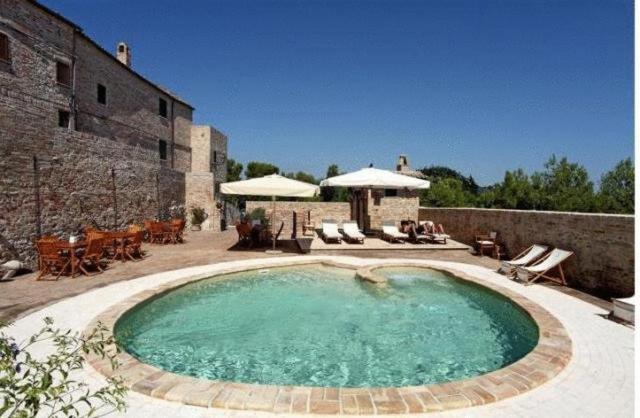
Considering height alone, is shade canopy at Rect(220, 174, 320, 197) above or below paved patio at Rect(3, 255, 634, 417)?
above

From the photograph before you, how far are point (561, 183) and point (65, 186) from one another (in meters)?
61.4

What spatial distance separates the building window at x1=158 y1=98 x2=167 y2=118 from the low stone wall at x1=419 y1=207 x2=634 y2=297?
2074 cm

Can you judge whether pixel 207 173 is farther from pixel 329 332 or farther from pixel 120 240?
pixel 329 332

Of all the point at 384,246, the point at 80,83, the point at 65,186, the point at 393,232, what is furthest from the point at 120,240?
the point at 393,232

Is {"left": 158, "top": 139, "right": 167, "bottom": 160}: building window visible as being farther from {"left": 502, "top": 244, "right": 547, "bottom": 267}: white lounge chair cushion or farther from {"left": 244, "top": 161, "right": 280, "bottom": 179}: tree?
{"left": 244, "top": 161, "right": 280, "bottom": 179}: tree

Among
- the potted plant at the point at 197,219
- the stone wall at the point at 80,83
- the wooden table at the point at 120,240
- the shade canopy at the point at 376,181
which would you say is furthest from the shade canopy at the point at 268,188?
the potted plant at the point at 197,219

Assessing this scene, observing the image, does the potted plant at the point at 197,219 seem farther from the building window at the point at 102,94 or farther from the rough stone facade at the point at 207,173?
the building window at the point at 102,94

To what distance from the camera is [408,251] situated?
41.0ft

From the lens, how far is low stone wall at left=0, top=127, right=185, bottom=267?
9.13 meters

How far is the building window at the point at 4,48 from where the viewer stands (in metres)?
11.2

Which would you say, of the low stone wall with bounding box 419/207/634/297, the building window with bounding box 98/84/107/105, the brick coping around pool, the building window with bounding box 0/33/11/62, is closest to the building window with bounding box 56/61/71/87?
the building window with bounding box 98/84/107/105

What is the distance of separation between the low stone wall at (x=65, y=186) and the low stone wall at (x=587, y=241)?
44.2 feet

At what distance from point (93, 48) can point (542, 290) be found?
63.5 feet

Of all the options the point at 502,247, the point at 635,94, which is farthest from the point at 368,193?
the point at 635,94
